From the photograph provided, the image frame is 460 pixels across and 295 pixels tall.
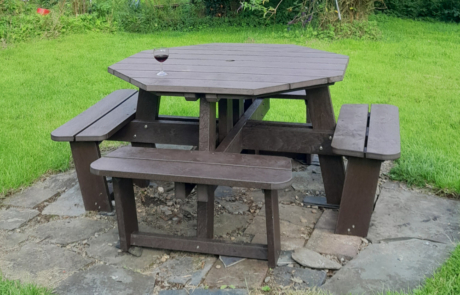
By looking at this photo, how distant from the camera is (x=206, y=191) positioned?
267cm

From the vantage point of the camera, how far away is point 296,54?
361 centimetres

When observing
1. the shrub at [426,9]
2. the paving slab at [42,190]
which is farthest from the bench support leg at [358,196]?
the shrub at [426,9]

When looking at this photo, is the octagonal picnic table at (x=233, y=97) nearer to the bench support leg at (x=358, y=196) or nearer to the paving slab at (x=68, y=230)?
the bench support leg at (x=358, y=196)

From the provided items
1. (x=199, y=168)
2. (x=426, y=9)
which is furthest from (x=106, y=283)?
(x=426, y=9)

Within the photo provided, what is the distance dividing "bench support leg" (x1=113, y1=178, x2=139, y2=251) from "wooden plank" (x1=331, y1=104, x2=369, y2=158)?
47.6 inches

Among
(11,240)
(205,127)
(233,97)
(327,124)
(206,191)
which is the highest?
(233,97)

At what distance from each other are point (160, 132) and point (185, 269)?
1181 millimetres

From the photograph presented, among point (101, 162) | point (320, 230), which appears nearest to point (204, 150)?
point (101, 162)

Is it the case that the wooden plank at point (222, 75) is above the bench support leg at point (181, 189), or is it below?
above

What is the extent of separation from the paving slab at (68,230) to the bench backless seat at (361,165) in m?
1.50

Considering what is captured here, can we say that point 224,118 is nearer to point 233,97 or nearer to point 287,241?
point 233,97

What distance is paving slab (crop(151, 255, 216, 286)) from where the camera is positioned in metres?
2.53

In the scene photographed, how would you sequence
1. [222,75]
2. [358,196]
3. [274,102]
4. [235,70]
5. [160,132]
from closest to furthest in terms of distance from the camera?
1. [358,196]
2. [222,75]
3. [235,70]
4. [160,132]
5. [274,102]

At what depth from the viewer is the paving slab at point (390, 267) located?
2387 millimetres
